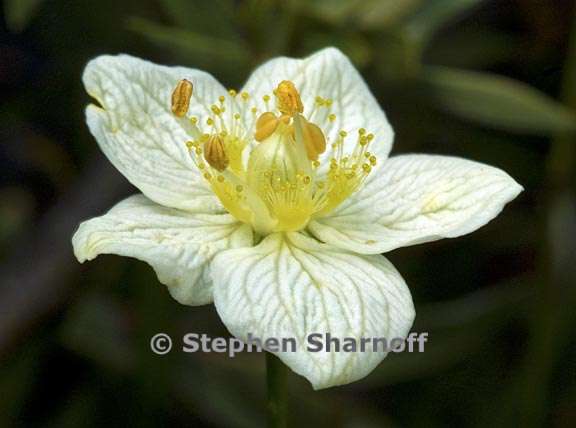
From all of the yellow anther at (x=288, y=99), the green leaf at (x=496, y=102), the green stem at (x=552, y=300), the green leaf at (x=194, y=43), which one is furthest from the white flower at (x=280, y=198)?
the green stem at (x=552, y=300)

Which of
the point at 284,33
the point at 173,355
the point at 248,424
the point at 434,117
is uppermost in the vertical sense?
the point at 284,33

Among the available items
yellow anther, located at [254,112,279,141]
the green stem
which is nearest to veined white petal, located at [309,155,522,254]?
yellow anther, located at [254,112,279,141]

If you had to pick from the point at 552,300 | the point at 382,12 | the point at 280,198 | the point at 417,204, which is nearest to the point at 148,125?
the point at 280,198

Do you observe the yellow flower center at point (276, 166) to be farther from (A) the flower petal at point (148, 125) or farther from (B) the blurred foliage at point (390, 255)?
(B) the blurred foliage at point (390, 255)

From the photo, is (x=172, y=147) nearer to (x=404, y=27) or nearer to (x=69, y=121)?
(x=404, y=27)

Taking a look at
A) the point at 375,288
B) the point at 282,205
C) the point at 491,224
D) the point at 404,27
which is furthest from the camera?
the point at 491,224

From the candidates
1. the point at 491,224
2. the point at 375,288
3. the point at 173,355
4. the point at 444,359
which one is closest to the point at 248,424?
the point at 173,355
